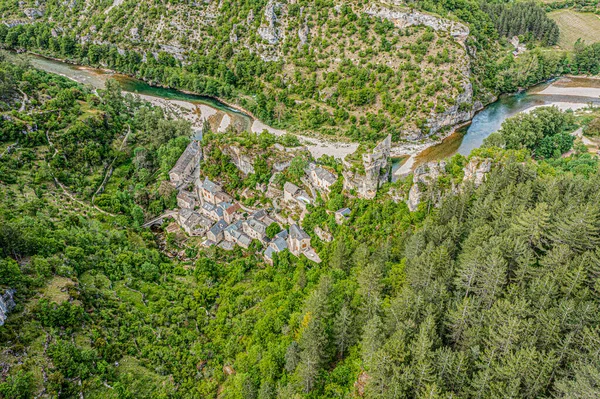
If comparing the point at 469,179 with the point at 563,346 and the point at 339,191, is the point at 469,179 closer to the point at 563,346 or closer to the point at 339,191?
the point at 339,191

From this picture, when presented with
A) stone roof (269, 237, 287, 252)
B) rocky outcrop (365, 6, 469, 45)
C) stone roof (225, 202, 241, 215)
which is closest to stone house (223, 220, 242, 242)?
stone roof (225, 202, 241, 215)

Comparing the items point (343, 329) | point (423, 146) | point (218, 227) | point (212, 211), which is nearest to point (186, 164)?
point (212, 211)

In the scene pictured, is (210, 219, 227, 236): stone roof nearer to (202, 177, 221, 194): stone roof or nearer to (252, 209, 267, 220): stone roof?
(252, 209, 267, 220): stone roof

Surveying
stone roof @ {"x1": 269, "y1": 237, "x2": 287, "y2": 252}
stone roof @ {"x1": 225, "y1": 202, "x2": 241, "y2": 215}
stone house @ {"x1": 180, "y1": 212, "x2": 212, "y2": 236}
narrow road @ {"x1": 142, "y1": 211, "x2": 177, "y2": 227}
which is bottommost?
narrow road @ {"x1": 142, "y1": 211, "x2": 177, "y2": 227}

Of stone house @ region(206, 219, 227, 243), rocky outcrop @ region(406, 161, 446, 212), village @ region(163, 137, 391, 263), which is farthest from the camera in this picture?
stone house @ region(206, 219, 227, 243)

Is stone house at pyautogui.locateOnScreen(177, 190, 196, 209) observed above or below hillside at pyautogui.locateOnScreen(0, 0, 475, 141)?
below

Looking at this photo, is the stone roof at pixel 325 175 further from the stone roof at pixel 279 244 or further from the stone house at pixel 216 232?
the stone house at pixel 216 232

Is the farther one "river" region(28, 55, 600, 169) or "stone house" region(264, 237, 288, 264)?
Result: "river" region(28, 55, 600, 169)
